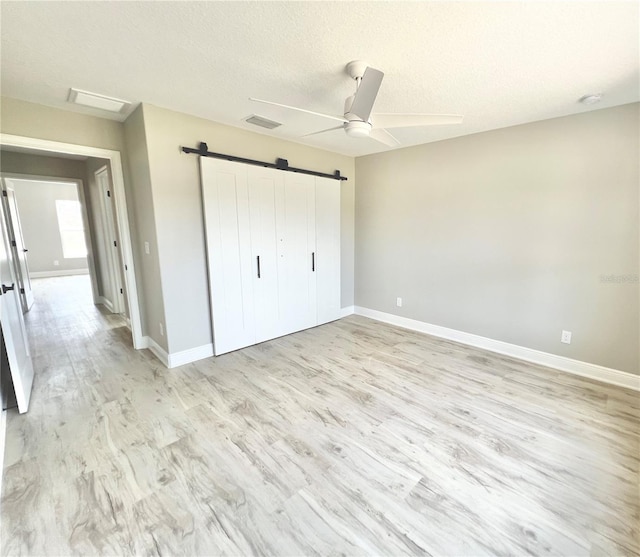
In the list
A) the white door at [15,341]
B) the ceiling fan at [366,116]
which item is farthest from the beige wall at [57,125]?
the ceiling fan at [366,116]

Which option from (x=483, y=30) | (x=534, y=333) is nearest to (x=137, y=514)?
(x=483, y=30)

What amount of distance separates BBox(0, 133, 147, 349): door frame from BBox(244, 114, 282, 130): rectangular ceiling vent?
141 centimetres

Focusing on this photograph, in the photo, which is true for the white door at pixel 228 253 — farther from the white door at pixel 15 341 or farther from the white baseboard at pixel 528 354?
the white baseboard at pixel 528 354

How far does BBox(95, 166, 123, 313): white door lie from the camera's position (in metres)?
4.10

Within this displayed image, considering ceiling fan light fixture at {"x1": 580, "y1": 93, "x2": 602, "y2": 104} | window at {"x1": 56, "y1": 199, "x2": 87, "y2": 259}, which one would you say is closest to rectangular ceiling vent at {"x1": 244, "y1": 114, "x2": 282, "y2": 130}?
ceiling fan light fixture at {"x1": 580, "y1": 93, "x2": 602, "y2": 104}

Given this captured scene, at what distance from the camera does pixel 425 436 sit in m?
2.06

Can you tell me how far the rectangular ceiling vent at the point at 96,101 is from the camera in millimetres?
2349

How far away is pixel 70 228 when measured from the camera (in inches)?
330

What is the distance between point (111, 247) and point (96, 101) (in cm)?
257

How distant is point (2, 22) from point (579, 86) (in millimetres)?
3625

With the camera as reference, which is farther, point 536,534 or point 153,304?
point 153,304

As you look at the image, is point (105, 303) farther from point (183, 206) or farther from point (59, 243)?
point (59, 243)

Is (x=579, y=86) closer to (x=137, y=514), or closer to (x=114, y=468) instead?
(x=137, y=514)

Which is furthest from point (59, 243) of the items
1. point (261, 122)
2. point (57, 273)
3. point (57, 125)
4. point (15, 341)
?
point (261, 122)
